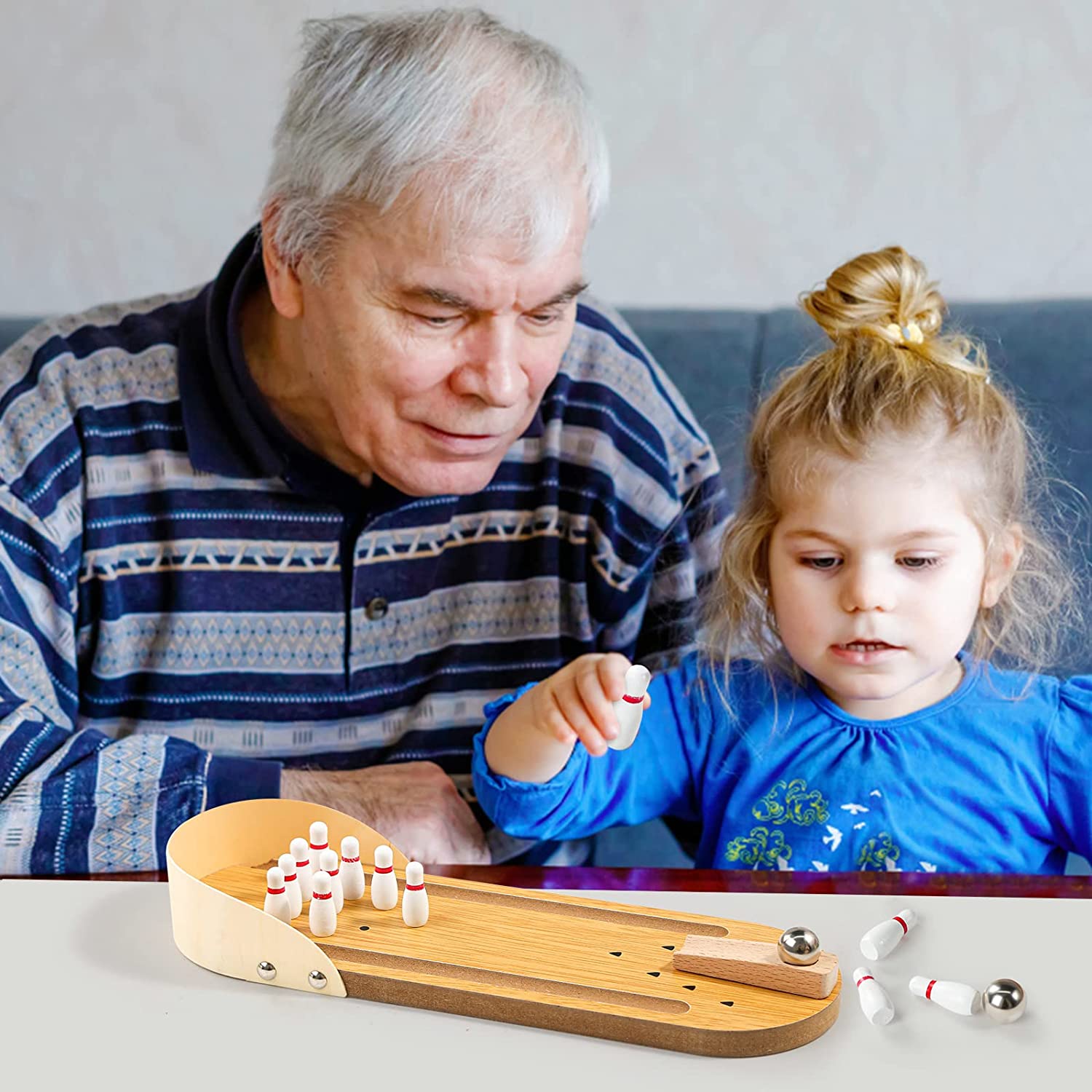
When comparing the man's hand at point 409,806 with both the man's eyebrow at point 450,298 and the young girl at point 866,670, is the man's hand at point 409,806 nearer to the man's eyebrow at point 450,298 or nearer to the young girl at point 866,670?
the young girl at point 866,670

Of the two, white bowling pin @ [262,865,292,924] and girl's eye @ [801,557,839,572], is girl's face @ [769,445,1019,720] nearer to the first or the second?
girl's eye @ [801,557,839,572]

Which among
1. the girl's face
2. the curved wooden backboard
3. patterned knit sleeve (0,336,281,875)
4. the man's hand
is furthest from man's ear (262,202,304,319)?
the curved wooden backboard

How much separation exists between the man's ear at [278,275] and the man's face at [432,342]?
10mm

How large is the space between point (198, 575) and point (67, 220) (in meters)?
1.04

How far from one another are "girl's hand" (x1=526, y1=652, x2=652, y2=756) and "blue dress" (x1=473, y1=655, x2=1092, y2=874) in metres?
0.10

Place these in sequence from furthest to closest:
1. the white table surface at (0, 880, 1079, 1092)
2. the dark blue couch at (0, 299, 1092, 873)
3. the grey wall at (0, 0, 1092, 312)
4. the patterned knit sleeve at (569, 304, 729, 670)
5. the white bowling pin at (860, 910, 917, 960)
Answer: the grey wall at (0, 0, 1092, 312)
the dark blue couch at (0, 299, 1092, 873)
the patterned knit sleeve at (569, 304, 729, 670)
the white bowling pin at (860, 910, 917, 960)
the white table surface at (0, 880, 1079, 1092)

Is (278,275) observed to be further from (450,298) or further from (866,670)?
(866,670)

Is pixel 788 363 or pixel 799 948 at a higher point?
pixel 788 363

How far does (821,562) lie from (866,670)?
0.12 meters

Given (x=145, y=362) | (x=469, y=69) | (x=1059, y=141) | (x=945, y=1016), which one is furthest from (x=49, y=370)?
(x=1059, y=141)

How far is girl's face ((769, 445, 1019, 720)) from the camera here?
4.30 ft

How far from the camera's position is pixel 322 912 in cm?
96

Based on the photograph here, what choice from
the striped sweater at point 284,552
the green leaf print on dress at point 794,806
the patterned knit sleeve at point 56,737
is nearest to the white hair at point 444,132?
the striped sweater at point 284,552

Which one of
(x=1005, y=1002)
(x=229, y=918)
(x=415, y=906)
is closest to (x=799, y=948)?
(x=1005, y=1002)
